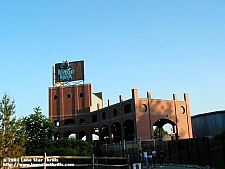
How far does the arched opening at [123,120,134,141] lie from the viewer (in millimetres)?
59662

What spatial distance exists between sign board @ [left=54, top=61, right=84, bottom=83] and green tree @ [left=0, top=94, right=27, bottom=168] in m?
58.5

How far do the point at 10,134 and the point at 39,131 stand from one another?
2924cm

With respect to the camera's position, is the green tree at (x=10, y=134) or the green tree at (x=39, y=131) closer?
the green tree at (x=10, y=134)

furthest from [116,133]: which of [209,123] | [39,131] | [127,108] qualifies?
[39,131]

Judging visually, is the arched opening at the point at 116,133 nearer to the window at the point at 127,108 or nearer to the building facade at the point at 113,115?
the building facade at the point at 113,115

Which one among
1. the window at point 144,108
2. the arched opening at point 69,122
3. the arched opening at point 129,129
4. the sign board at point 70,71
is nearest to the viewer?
the window at point 144,108

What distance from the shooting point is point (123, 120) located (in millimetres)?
56438

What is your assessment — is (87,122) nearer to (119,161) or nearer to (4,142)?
(119,161)

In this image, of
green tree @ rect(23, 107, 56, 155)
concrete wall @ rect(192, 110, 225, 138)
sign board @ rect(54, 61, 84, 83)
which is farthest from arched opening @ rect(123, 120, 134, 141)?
green tree @ rect(23, 107, 56, 155)

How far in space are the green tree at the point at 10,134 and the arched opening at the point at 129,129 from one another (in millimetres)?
47125

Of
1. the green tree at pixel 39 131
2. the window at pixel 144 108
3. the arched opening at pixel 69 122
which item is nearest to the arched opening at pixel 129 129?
the window at pixel 144 108

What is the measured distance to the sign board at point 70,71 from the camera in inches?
2769

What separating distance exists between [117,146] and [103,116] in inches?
623

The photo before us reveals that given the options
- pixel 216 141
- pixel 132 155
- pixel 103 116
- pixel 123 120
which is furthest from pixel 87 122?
pixel 216 141
